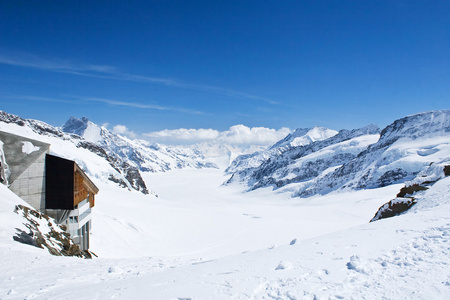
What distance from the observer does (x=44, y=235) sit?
11867mm

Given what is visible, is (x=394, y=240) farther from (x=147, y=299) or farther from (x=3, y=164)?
(x=3, y=164)

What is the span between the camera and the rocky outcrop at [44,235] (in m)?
10.5

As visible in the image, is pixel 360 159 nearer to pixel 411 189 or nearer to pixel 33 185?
pixel 411 189

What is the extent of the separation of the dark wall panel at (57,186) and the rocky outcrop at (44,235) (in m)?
0.94

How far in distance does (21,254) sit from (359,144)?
146447 mm

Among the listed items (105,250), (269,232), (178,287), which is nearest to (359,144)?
(269,232)

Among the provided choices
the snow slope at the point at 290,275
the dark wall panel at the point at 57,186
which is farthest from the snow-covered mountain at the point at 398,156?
the dark wall panel at the point at 57,186

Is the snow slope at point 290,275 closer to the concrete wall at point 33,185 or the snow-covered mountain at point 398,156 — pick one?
the concrete wall at point 33,185

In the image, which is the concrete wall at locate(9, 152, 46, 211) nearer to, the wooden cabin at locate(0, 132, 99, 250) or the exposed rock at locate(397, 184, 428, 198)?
the wooden cabin at locate(0, 132, 99, 250)

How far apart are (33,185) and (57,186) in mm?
1066

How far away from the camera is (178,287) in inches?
220

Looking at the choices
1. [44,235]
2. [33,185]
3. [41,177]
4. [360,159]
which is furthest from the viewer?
[360,159]

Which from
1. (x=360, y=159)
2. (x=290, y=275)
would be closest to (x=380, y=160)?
(x=360, y=159)

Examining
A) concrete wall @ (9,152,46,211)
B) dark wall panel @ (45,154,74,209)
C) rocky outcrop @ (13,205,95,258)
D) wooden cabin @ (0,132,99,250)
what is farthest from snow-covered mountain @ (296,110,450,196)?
concrete wall @ (9,152,46,211)
